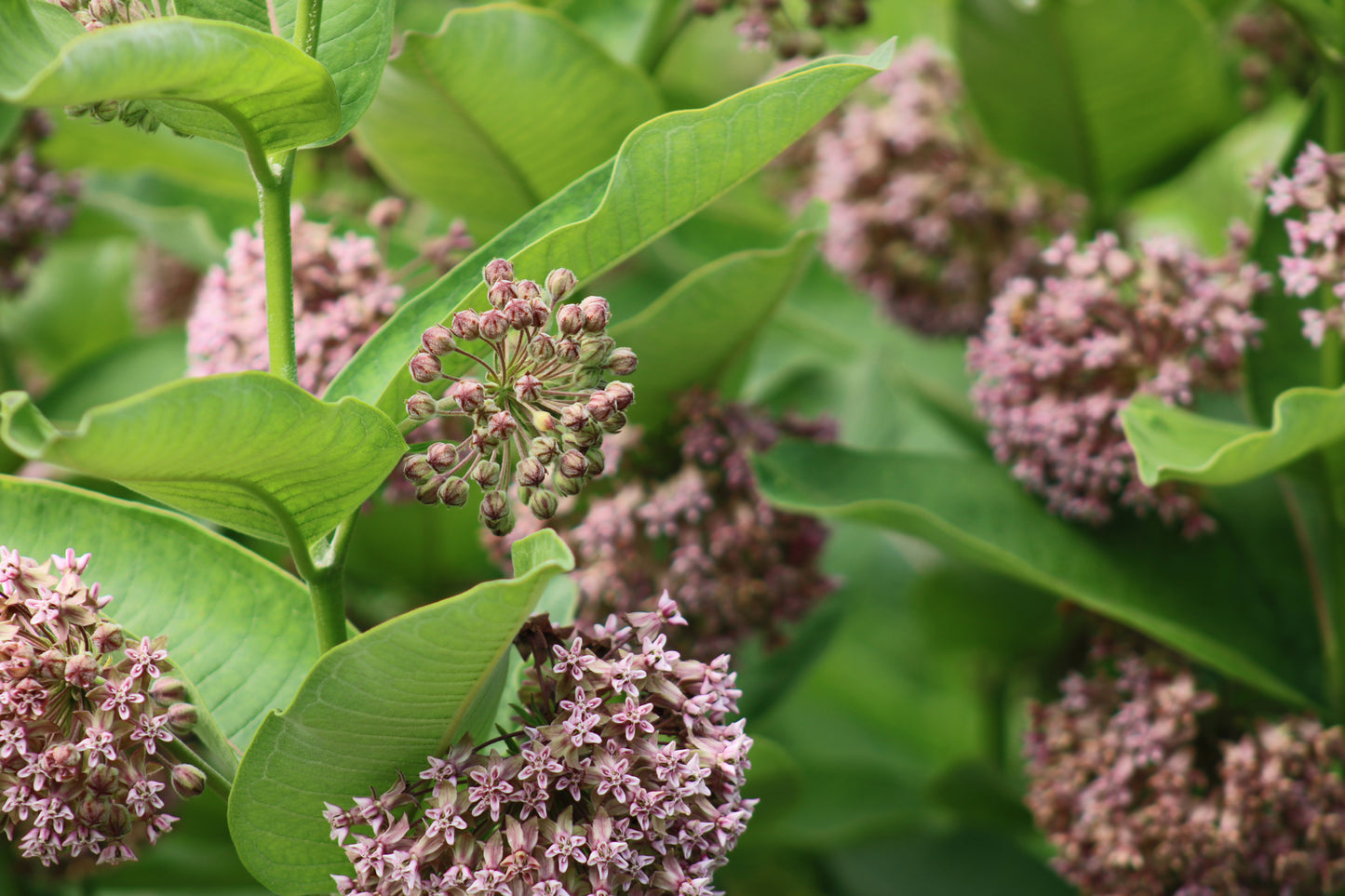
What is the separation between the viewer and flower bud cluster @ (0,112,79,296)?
2.11 meters

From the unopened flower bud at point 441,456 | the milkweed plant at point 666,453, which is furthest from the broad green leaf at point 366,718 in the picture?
the unopened flower bud at point 441,456

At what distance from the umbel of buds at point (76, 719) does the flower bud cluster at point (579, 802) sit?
16 cm

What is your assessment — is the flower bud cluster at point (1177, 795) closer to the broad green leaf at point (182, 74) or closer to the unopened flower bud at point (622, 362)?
the unopened flower bud at point (622, 362)

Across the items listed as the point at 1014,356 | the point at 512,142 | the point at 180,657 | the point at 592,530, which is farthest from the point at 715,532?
the point at 180,657

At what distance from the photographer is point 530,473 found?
1.07 meters

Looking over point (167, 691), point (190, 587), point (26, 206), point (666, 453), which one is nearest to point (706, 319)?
point (666, 453)

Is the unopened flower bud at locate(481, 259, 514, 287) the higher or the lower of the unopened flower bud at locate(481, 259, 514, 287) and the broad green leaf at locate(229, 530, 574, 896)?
the higher

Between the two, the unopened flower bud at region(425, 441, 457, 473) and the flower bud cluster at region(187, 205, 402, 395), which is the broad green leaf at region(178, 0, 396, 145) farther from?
the flower bud cluster at region(187, 205, 402, 395)

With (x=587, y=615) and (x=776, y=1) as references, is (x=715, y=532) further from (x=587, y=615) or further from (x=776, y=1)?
(x=776, y=1)

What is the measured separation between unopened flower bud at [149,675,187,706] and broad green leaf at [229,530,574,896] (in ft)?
A: 0.31

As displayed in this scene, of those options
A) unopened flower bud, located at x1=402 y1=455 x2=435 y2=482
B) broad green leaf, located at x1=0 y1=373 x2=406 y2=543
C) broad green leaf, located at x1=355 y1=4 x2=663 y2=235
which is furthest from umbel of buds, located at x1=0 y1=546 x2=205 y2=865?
broad green leaf, located at x1=355 y1=4 x2=663 y2=235

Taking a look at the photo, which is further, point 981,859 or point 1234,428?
point 981,859

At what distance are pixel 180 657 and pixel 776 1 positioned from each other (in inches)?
50.4

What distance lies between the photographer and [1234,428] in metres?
1.61
